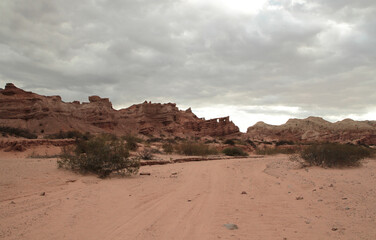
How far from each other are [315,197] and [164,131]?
57.2m

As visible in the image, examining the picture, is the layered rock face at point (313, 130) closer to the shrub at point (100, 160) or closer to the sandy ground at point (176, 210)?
the shrub at point (100, 160)

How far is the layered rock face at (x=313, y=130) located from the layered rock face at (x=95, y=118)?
46.2ft

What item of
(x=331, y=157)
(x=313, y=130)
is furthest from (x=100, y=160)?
(x=313, y=130)

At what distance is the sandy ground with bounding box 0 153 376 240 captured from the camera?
3.85m

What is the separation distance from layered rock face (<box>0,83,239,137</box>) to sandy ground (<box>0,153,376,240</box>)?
1518 inches

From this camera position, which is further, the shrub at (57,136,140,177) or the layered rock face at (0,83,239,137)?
the layered rock face at (0,83,239,137)

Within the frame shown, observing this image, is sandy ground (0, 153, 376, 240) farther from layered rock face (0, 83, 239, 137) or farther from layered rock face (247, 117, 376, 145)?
layered rock face (247, 117, 376, 145)

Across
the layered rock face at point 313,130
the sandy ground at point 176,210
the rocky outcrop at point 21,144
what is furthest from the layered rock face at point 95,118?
the sandy ground at point 176,210

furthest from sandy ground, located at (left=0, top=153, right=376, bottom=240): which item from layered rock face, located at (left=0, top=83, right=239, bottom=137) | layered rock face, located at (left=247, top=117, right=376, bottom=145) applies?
layered rock face, located at (left=247, top=117, right=376, bottom=145)

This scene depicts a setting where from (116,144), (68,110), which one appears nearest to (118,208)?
(116,144)

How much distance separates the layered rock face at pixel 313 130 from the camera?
5866 centimetres

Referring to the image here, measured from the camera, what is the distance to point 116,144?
10.4 meters

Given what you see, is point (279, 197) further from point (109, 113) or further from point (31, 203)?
point (109, 113)

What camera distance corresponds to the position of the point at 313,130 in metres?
70.8
